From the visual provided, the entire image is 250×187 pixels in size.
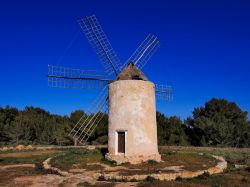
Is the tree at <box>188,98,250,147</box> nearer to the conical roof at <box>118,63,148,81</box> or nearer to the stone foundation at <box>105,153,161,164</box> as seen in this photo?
the conical roof at <box>118,63,148,81</box>

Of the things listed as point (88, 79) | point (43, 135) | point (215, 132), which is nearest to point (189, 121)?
point (215, 132)

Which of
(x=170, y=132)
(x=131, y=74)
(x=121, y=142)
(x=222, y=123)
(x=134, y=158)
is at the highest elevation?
(x=131, y=74)

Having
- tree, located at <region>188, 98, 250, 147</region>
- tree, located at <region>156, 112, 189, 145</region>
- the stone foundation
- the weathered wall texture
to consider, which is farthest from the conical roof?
tree, located at <region>188, 98, 250, 147</region>

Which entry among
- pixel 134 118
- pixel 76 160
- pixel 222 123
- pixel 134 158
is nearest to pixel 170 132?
pixel 222 123

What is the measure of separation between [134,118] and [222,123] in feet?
75.3

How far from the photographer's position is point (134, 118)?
20141 millimetres

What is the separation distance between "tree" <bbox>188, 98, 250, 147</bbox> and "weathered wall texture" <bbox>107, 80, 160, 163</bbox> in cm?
2058

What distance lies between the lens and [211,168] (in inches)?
669

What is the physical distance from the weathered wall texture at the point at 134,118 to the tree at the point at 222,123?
20580 mm

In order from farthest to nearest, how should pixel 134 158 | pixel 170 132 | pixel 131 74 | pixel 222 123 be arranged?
1. pixel 170 132
2. pixel 222 123
3. pixel 131 74
4. pixel 134 158

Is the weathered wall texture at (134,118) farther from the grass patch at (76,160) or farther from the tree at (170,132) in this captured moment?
the tree at (170,132)

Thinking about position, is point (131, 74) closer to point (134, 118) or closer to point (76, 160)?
point (134, 118)

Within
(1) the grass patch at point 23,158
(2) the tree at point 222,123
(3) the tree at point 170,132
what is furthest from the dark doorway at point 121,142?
(2) the tree at point 222,123

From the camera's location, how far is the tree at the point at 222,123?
39.0 m
